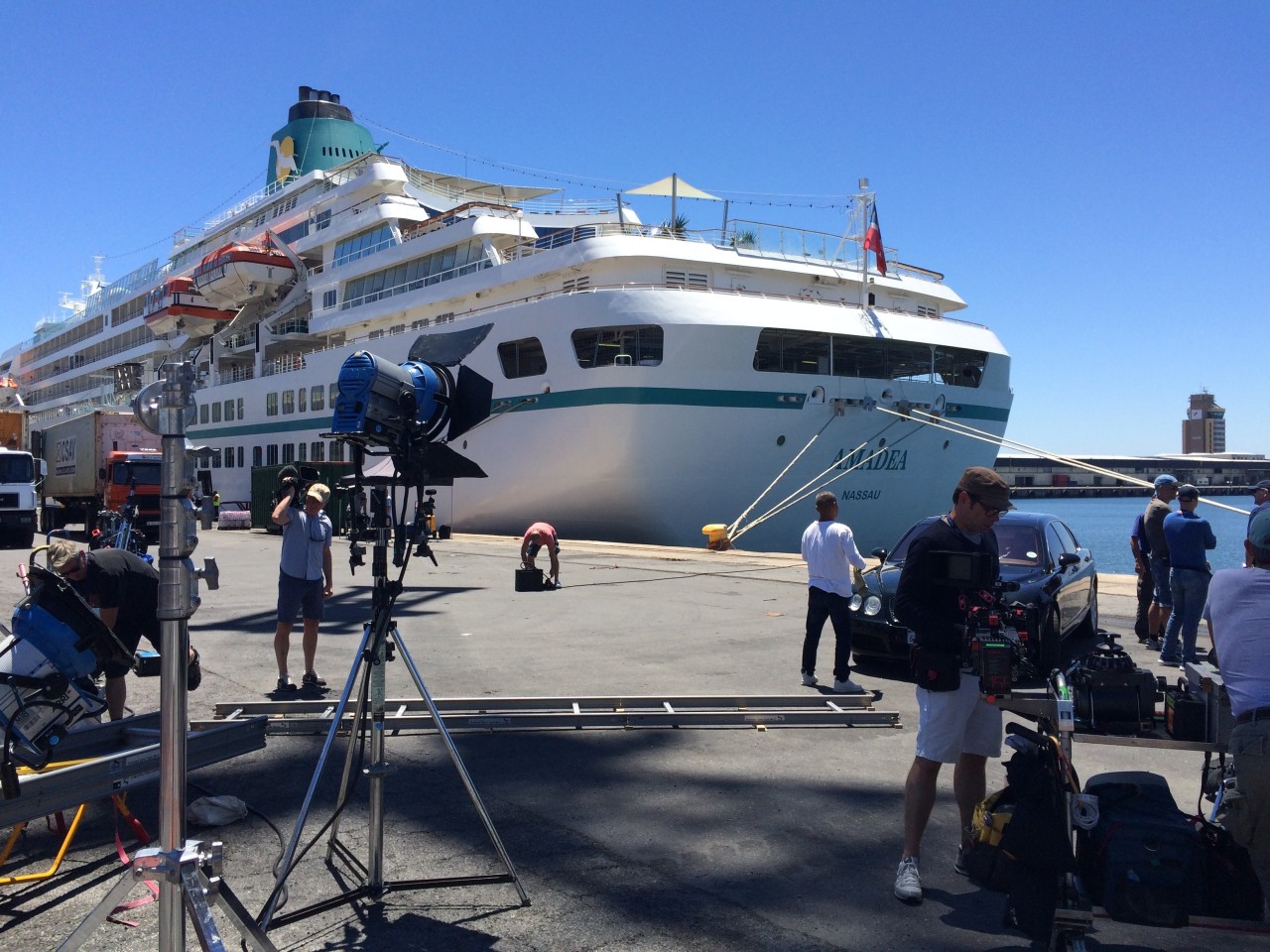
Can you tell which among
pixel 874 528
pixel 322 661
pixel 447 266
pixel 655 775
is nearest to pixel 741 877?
pixel 655 775

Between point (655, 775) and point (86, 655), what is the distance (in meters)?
2.88

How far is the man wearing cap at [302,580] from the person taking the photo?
736cm

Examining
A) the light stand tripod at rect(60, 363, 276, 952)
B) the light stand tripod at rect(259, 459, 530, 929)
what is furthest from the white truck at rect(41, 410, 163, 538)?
the light stand tripod at rect(60, 363, 276, 952)

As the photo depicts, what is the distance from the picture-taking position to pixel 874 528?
76.4 ft

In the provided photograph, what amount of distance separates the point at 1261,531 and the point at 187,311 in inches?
1634

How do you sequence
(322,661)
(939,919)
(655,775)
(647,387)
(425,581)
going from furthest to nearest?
(647,387)
(425,581)
(322,661)
(655,775)
(939,919)

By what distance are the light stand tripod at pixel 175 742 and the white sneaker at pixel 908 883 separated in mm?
2348

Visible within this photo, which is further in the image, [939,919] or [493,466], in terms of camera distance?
[493,466]

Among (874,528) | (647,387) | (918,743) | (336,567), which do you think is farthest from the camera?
(874,528)

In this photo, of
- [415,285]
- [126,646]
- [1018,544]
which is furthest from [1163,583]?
[415,285]

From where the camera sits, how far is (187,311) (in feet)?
129

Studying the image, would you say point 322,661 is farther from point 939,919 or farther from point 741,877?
point 939,919

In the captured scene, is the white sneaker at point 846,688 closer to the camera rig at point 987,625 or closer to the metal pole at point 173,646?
the camera rig at point 987,625

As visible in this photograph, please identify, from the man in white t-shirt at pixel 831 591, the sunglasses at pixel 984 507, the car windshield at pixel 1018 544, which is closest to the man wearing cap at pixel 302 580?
the man in white t-shirt at pixel 831 591
